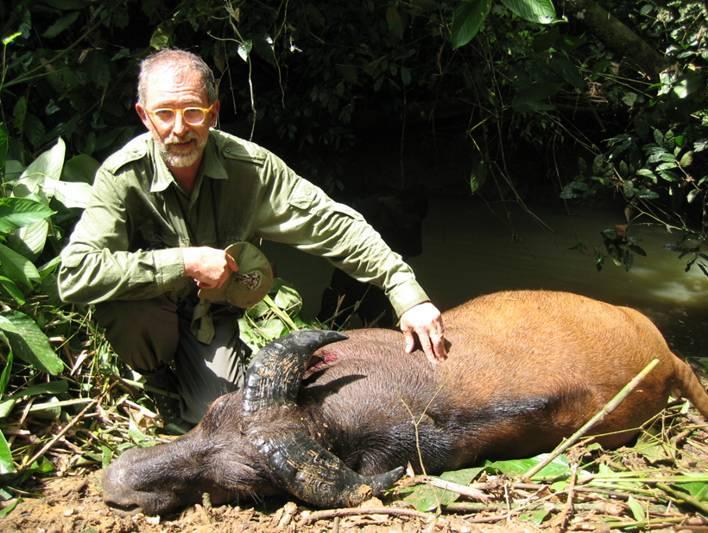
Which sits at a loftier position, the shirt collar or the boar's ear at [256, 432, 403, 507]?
the shirt collar

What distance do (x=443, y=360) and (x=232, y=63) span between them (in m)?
3.37

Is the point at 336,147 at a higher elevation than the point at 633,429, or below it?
higher

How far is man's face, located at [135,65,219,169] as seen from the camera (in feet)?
10.2

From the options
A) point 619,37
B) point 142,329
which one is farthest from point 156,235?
point 619,37


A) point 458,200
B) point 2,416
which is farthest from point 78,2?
point 458,200

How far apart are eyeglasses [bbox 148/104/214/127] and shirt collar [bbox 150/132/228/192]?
7.7 inches

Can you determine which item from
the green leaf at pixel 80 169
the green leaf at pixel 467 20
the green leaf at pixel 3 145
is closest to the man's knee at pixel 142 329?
the green leaf at pixel 3 145

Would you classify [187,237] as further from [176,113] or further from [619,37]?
[619,37]

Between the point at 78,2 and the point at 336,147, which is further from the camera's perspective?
the point at 336,147

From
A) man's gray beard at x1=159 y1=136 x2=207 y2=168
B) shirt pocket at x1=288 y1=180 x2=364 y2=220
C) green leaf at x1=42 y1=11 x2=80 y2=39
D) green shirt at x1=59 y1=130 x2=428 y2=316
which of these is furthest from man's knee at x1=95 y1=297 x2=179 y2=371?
green leaf at x1=42 y1=11 x2=80 y2=39

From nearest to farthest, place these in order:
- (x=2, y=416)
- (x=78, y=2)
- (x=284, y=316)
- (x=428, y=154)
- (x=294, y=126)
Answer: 1. (x=2, y=416)
2. (x=284, y=316)
3. (x=78, y=2)
4. (x=294, y=126)
5. (x=428, y=154)

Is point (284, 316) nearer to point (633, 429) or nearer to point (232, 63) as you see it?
point (633, 429)

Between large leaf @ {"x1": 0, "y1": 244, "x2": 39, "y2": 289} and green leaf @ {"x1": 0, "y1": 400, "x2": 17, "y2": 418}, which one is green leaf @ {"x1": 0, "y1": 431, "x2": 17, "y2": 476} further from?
large leaf @ {"x1": 0, "y1": 244, "x2": 39, "y2": 289}

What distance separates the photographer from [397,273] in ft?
10.9
